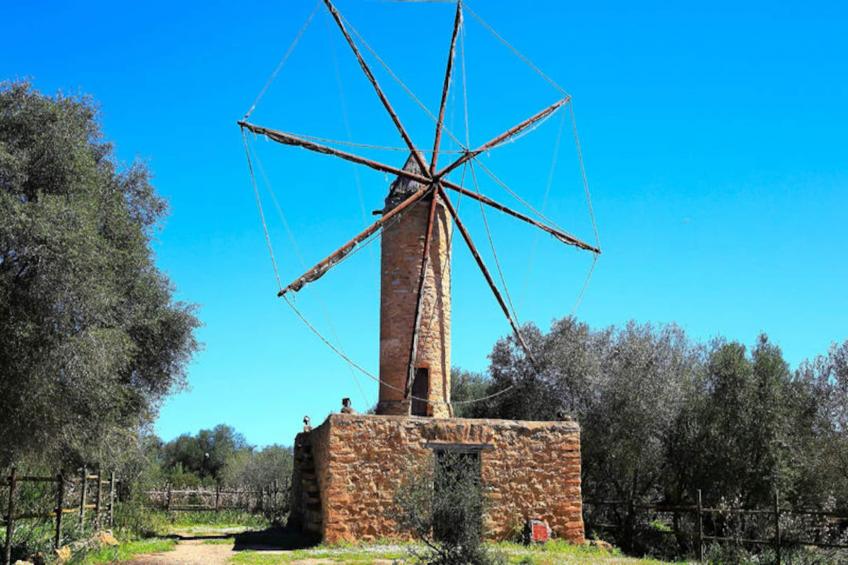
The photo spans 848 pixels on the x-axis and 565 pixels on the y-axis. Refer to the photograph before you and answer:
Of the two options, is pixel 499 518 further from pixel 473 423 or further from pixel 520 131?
pixel 520 131

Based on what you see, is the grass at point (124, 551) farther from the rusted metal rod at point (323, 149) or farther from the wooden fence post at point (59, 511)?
the rusted metal rod at point (323, 149)

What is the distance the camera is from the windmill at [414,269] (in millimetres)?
16203

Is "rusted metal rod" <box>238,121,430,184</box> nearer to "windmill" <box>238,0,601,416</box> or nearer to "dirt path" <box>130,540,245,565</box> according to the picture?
"windmill" <box>238,0,601,416</box>

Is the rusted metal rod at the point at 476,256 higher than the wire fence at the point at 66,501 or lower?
higher

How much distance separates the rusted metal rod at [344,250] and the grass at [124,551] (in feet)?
17.3

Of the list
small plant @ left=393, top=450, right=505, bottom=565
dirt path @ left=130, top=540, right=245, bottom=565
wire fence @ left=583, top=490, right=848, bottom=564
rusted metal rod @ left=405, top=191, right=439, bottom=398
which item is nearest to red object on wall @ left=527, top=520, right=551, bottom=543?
wire fence @ left=583, top=490, right=848, bottom=564

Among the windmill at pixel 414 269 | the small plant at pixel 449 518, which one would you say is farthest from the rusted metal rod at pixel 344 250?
the small plant at pixel 449 518

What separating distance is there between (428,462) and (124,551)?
5703 mm

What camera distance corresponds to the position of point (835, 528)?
56.9ft

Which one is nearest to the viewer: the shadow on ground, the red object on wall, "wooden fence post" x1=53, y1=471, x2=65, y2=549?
"wooden fence post" x1=53, y1=471, x2=65, y2=549

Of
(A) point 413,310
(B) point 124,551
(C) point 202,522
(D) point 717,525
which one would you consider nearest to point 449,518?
(A) point 413,310

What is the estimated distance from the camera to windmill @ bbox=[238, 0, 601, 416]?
1620cm

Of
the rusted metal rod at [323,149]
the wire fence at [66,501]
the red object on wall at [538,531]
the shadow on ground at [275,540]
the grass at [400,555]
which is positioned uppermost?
the rusted metal rod at [323,149]

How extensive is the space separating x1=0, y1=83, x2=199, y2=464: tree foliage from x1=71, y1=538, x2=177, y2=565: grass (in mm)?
1820
